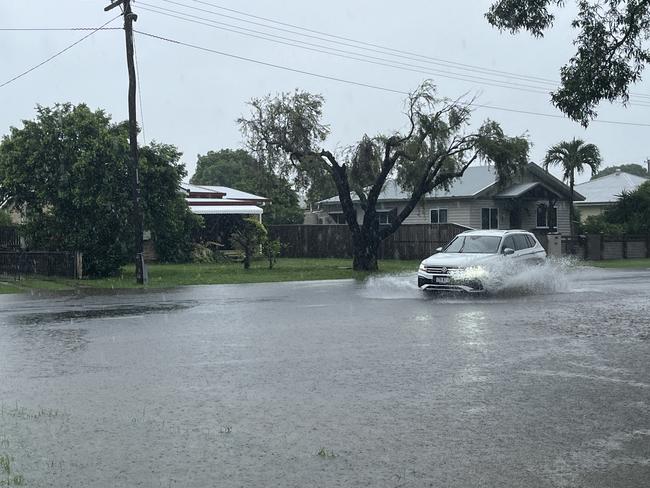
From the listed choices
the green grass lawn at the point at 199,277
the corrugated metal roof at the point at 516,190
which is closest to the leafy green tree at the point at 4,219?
the green grass lawn at the point at 199,277

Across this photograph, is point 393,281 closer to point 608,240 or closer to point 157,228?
point 157,228

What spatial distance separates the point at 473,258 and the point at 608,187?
44.3 metres

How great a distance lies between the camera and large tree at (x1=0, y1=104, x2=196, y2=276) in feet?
88.4

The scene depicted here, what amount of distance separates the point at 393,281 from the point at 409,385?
51.8 feet

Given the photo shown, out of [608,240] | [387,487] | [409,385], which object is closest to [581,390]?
[409,385]

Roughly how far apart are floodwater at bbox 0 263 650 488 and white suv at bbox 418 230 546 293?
3437 mm

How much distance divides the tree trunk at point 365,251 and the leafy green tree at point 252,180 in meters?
4.49

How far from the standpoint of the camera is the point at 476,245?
20.5 m

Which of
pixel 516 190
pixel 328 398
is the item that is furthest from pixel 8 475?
Result: pixel 516 190

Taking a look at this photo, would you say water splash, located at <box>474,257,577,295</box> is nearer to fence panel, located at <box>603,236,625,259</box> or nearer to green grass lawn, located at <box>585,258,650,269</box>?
green grass lawn, located at <box>585,258,650,269</box>

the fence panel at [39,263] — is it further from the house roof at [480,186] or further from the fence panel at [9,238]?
the house roof at [480,186]

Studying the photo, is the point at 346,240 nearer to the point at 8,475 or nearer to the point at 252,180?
the point at 252,180

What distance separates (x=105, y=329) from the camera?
13242mm

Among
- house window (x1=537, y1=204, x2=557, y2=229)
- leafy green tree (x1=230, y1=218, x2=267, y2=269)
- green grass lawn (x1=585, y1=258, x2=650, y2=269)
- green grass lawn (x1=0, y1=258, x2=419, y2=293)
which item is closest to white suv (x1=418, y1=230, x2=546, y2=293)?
green grass lawn (x1=0, y1=258, x2=419, y2=293)
